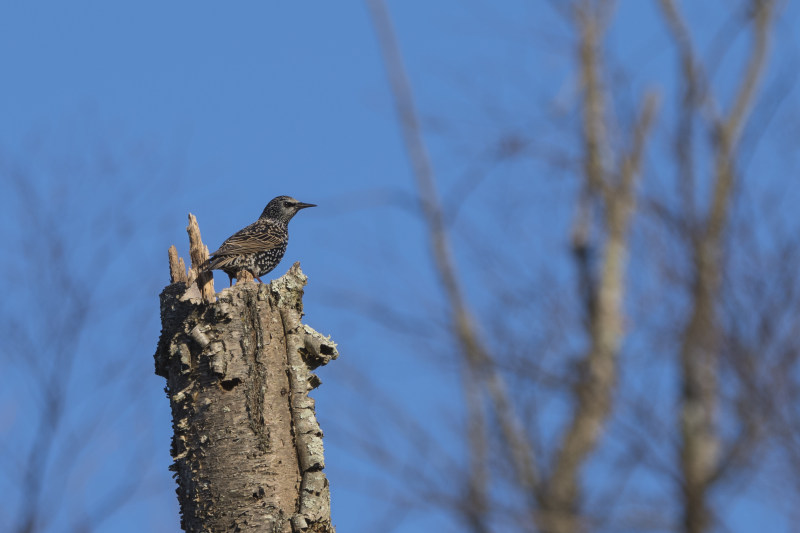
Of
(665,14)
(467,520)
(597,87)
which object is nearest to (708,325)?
(467,520)

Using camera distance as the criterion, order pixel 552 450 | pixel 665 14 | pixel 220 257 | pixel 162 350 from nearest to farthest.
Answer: pixel 162 350
pixel 220 257
pixel 552 450
pixel 665 14

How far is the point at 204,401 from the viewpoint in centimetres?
378

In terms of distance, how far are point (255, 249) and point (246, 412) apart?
125 inches

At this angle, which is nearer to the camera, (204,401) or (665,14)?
(204,401)

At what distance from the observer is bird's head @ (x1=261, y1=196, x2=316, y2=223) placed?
8.69 m

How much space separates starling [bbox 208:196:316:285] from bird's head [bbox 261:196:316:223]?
0.06 metres

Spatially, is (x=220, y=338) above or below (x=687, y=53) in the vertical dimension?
below

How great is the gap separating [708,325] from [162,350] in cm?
531

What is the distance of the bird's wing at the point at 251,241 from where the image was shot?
6501mm

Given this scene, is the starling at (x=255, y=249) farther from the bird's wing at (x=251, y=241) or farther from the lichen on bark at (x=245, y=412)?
the lichen on bark at (x=245, y=412)

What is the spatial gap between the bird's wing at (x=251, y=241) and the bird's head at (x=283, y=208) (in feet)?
3.14

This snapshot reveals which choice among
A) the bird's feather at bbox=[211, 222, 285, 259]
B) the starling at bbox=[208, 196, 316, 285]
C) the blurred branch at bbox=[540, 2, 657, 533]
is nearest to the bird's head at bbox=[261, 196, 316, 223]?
the starling at bbox=[208, 196, 316, 285]

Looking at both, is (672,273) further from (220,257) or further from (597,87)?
(597,87)

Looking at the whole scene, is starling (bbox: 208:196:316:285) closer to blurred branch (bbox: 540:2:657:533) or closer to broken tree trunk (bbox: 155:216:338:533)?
broken tree trunk (bbox: 155:216:338:533)
